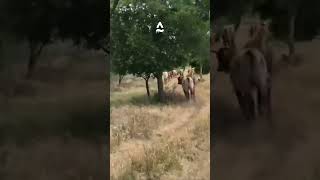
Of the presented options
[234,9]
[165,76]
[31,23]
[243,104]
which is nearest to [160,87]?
[165,76]

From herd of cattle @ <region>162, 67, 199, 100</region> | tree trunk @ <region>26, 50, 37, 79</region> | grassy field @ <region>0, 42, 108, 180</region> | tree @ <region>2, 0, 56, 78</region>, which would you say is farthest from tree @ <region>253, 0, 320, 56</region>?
tree trunk @ <region>26, 50, 37, 79</region>

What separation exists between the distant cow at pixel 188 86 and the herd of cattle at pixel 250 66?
0.75ft

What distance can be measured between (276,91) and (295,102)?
0.49 ft

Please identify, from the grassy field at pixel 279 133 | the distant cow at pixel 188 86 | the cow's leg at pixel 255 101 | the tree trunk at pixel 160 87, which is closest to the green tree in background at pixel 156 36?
the tree trunk at pixel 160 87

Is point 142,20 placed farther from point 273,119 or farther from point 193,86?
point 273,119

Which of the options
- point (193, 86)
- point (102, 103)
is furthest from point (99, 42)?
point (193, 86)

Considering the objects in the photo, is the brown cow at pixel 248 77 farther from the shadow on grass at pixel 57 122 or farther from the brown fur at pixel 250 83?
the shadow on grass at pixel 57 122

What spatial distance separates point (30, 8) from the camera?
12.8 ft

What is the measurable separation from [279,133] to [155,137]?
34.4 inches

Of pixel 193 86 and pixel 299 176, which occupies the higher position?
pixel 193 86

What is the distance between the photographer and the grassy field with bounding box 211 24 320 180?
13.0ft

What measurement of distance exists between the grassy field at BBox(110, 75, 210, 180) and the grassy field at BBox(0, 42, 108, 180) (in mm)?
116

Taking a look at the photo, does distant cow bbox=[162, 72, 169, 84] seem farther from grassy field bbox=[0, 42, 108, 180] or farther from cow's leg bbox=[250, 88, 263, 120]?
cow's leg bbox=[250, 88, 263, 120]

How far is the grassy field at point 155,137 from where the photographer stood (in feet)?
13.3
